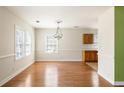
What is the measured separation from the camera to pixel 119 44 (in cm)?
448

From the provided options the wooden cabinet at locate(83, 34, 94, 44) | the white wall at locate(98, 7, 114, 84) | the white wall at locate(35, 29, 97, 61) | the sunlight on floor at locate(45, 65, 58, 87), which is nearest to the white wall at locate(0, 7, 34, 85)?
the sunlight on floor at locate(45, 65, 58, 87)

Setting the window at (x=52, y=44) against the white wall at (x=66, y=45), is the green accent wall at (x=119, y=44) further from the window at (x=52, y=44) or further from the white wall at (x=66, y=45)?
the window at (x=52, y=44)

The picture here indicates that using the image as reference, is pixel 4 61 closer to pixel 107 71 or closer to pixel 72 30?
pixel 107 71

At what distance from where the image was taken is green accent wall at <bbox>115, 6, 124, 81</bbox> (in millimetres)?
4461

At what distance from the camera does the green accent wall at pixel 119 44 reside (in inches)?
176

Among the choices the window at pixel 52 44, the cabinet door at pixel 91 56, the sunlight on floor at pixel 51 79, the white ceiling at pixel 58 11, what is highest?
the white ceiling at pixel 58 11

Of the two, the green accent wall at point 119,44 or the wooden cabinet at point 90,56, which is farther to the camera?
the wooden cabinet at point 90,56

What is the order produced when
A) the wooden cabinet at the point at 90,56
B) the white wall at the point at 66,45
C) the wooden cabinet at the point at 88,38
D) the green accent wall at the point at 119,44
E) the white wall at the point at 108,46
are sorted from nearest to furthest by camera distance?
the green accent wall at the point at 119,44 → the white wall at the point at 108,46 → the wooden cabinet at the point at 90,56 → the wooden cabinet at the point at 88,38 → the white wall at the point at 66,45

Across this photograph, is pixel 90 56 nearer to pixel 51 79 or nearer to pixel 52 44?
pixel 52 44

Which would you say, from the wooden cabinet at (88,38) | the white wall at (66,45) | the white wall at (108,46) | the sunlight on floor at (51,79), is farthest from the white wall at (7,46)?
the wooden cabinet at (88,38)

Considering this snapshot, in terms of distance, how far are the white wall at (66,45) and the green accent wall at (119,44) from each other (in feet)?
20.9

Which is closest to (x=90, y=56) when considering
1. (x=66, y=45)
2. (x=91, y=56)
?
(x=91, y=56)
